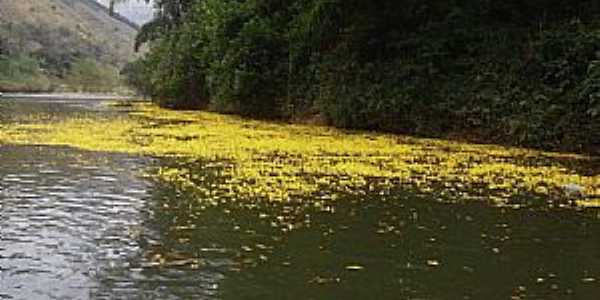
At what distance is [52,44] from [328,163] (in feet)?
431

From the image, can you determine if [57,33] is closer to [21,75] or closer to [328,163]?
[21,75]

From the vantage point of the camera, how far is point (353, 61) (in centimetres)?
3566

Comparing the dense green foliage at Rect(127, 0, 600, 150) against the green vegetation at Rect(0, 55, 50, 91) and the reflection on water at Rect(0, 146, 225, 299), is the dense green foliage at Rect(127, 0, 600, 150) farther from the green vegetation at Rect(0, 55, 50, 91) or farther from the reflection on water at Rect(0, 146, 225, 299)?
the green vegetation at Rect(0, 55, 50, 91)

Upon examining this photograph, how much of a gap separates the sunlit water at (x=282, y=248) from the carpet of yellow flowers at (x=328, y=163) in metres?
0.95

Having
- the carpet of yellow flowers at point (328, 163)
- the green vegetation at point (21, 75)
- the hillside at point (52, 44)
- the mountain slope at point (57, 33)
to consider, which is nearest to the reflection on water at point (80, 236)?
the carpet of yellow flowers at point (328, 163)

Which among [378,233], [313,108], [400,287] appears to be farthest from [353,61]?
[400,287]

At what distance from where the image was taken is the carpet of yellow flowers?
15.2 m

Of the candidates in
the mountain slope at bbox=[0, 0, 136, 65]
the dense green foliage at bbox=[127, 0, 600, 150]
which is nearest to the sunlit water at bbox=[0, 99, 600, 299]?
the dense green foliage at bbox=[127, 0, 600, 150]

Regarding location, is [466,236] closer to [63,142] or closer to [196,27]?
[63,142]

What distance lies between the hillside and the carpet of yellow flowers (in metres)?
78.9

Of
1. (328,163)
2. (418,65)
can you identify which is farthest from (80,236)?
(418,65)

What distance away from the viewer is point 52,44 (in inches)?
5640

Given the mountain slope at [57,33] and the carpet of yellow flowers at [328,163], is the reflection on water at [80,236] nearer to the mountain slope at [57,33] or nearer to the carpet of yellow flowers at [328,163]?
the carpet of yellow flowers at [328,163]

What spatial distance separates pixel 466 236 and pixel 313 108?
2652 cm
